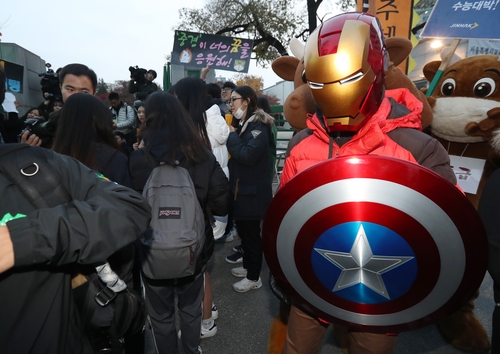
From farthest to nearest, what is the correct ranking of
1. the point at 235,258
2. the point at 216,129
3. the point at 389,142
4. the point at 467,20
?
the point at 235,258 → the point at 216,129 → the point at 467,20 → the point at 389,142

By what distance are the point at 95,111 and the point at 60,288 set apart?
1132 millimetres

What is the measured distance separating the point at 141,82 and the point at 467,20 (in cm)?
603

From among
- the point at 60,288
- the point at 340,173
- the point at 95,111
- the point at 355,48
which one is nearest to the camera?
the point at 60,288

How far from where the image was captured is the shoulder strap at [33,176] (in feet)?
3.04

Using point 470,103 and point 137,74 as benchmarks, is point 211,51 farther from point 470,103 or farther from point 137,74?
point 470,103

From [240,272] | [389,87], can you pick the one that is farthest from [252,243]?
[389,87]

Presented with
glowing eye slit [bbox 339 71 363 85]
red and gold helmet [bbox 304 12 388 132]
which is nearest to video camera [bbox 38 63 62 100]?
red and gold helmet [bbox 304 12 388 132]

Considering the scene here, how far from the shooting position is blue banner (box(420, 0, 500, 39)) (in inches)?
101

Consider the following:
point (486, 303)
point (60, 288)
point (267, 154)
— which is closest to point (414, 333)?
point (486, 303)

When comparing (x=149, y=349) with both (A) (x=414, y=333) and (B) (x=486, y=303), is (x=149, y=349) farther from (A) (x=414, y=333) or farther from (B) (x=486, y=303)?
(B) (x=486, y=303)

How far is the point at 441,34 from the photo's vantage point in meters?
2.74

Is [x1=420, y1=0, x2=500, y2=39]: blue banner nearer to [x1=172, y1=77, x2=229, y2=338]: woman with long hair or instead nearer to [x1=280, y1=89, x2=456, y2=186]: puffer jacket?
[x1=280, y1=89, x2=456, y2=186]: puffer jacket

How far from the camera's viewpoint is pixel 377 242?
119 centimetres

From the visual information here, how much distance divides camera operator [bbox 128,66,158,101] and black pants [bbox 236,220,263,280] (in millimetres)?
4758
